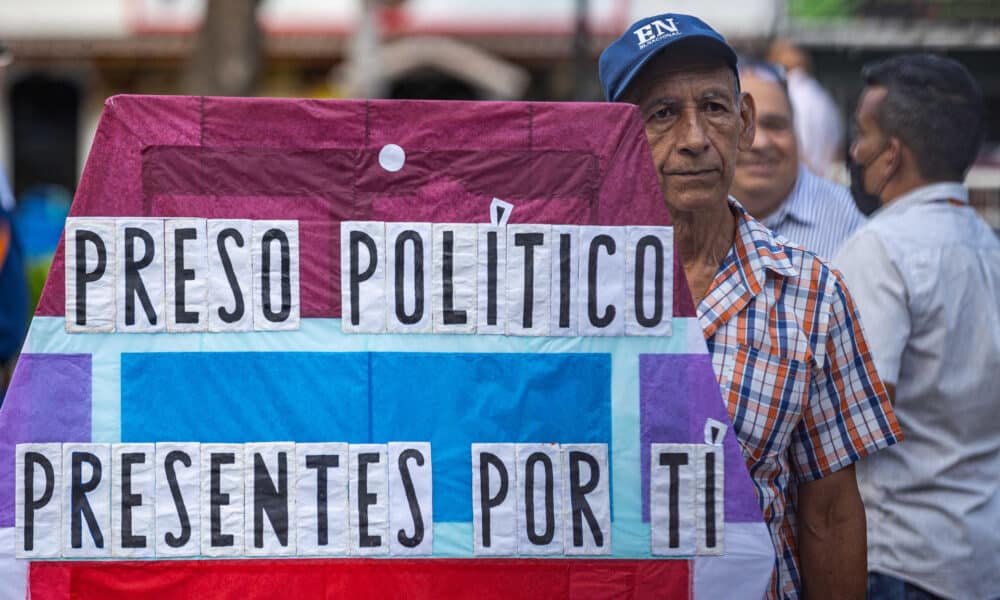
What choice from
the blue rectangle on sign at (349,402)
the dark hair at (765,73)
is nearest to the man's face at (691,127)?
the blue rectangle on sign at (349,402)

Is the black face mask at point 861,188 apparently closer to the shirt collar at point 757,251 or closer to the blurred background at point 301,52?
the shirt collar at point 757,251

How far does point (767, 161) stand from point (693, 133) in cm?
183

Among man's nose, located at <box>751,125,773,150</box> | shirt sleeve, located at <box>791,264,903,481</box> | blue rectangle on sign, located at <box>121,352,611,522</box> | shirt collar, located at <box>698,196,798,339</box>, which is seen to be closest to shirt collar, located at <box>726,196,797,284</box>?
shirt collar, located at <box>698,196,798,339</box>

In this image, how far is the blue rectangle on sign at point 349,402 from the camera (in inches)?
87.0

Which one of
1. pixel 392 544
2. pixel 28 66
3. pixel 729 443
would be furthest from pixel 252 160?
pixel 28 66

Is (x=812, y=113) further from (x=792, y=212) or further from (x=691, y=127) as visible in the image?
(x=691, y=127)

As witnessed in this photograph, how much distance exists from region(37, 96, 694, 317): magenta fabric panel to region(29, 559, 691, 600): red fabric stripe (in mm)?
441

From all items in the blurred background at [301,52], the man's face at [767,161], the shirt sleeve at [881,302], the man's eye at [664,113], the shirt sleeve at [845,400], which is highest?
the blurred background at [301,52]

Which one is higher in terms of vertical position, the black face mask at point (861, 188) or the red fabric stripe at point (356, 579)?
the black face mask at point (861, 188)

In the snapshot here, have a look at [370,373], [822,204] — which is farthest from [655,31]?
[822,204]

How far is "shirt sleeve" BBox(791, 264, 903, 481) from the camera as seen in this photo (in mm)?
2486

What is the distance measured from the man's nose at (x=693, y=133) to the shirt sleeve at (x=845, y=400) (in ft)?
1.18

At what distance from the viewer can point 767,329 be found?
2434mm

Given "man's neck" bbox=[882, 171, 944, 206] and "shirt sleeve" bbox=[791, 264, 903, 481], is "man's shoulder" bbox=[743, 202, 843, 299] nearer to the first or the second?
"shirt sleeve" bbox=[791, 264, 903, 481]
